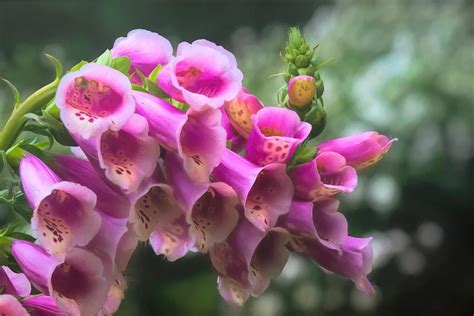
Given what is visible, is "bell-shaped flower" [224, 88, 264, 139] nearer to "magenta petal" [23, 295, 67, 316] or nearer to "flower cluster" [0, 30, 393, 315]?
"flower cluster" [0, 30, 393, 315]

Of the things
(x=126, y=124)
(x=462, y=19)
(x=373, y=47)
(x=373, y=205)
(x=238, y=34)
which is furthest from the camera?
(x=238, y=34)

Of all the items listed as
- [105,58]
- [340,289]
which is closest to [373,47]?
[340,289]

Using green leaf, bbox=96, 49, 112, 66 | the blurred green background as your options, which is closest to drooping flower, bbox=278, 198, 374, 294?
green leaf, bbox=96, 49, 112, 66

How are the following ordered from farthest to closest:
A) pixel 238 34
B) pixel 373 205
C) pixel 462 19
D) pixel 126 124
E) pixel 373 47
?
1. pixel 238 34
2. pixel 462 19
3. pixel 373 47
4. pixel 373 205
5. pixel 126 124

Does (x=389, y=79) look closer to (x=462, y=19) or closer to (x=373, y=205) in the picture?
(x=373, y=205)

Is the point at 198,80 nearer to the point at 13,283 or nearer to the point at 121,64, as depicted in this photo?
the point at 121,64
